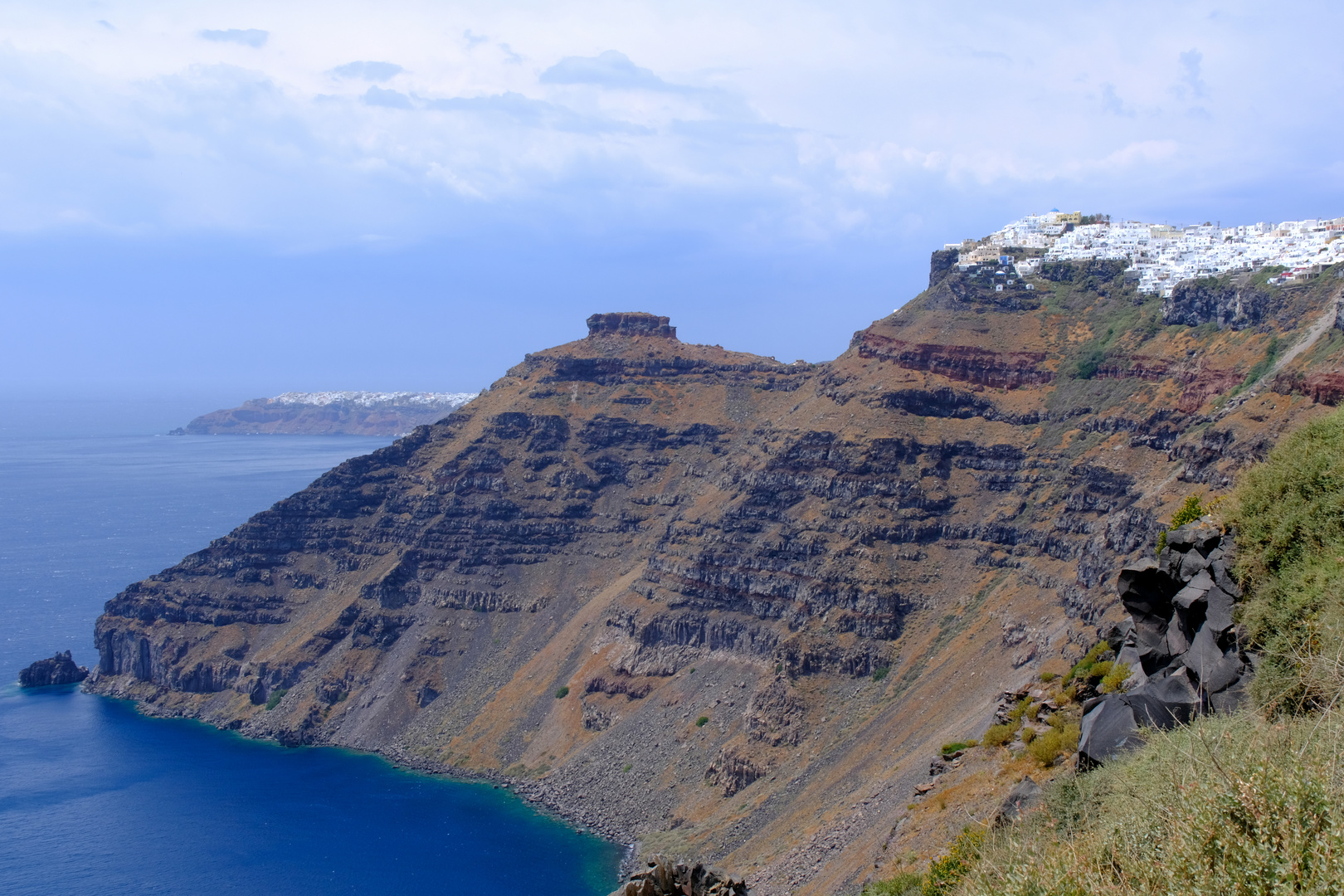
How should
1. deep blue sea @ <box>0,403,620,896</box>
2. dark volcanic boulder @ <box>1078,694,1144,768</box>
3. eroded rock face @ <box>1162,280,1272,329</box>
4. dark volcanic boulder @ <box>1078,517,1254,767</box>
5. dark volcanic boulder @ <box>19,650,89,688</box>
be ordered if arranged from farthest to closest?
dark volcanic boulder @ <box>19,650,89,688</box> → eroded rock face @ <box>1162,280,1272,329</box> → deep blue sea @ <box>0,403,620,896</box> → dark volcanic boulder @ <box>1078,694,1144,768</box> → dark volcanic boulder @ <box>1078,517,1254,767</box>

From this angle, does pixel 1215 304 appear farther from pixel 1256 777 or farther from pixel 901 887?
pixel 1256 777

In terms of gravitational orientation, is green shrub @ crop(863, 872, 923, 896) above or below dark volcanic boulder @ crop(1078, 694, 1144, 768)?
below

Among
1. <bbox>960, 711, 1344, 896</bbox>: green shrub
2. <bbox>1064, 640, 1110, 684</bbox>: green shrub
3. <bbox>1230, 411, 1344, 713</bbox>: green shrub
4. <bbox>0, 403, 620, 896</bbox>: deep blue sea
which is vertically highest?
<bbox>1230, 411, 1344, 713</bbox>: green shrub

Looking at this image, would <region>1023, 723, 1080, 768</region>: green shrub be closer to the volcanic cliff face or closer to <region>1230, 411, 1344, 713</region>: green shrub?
<region>1230, 411, 1344, 713</region>: green shrub

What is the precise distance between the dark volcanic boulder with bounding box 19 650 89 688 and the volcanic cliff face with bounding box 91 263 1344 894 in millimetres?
4709

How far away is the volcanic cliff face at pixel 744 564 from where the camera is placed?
102812 millimetres

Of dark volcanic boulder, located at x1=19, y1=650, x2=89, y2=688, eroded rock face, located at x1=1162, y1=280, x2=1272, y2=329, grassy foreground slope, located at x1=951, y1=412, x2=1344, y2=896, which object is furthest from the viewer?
dark volcanic boulder, located at x1=19, y1=650, x2=89, y2=688

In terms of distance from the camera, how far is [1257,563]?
3309 centimetres

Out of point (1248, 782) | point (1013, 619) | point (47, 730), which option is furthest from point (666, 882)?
point (47, 730)

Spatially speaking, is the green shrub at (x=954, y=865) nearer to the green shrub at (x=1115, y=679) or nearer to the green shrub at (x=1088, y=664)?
the green shrub at (x=1115, y=679)

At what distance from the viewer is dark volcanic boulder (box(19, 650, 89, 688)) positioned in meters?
167

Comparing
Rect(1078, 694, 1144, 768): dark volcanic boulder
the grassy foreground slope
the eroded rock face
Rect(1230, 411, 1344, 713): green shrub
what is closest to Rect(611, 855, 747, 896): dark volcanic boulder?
the grassy foreground slope

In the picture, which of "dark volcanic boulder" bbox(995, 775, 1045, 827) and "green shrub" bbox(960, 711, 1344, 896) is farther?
"dark volcanic boulder" bbox(995, 775, 1045, 827)

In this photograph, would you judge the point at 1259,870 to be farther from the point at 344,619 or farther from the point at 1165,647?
the point at 344,619
